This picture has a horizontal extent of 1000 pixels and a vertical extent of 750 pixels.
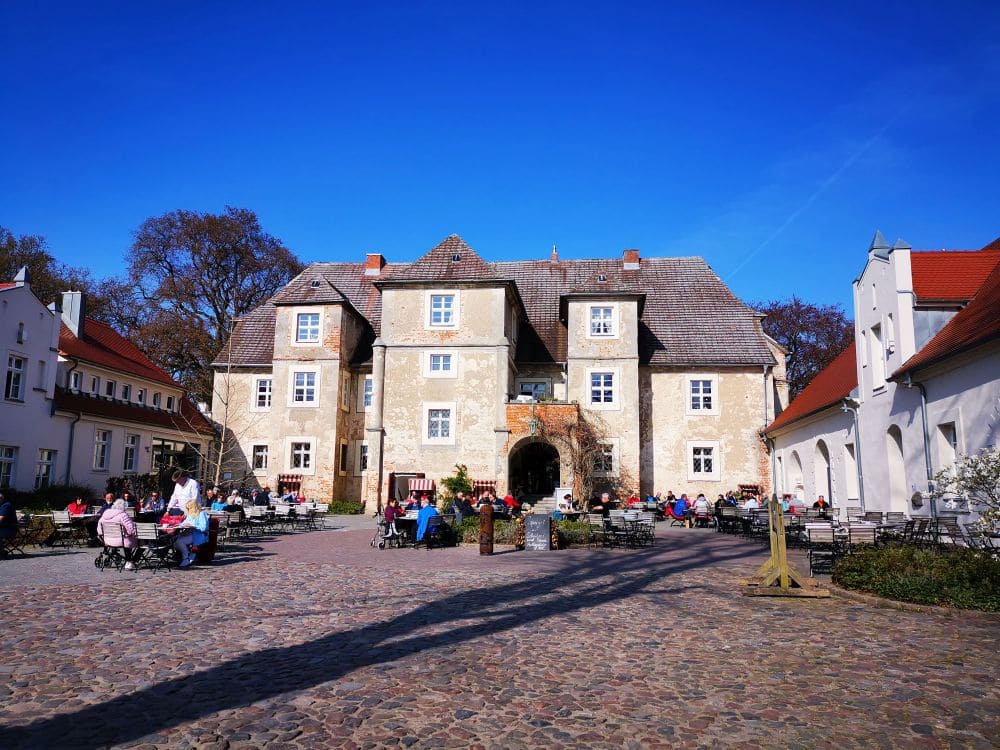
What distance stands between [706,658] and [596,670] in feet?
4.02

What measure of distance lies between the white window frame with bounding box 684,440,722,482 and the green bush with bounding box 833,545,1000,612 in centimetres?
2175

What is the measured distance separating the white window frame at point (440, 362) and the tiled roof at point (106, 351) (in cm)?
1388

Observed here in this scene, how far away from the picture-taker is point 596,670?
6.98 m

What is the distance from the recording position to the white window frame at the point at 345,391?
35469 mm

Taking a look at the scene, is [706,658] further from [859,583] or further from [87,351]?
[87,351]

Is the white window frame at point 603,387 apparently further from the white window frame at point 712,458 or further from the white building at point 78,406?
the white building at point 78,406

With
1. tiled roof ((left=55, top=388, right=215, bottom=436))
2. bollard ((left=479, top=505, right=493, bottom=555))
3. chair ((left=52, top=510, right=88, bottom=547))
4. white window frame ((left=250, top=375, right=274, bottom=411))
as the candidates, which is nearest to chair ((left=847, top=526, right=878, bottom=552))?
bollard ((left=479, top=505, right=493, bottom=555))

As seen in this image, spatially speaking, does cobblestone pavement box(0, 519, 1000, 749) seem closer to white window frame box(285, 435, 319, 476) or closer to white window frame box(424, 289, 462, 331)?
white window frame box(424, 289, 462, 331)

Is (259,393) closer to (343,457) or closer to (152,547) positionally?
(343,457)

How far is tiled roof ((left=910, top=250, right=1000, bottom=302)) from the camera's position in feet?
63.0

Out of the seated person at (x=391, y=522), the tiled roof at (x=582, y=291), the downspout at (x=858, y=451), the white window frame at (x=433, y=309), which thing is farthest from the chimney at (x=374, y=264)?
the downspout at (x=858, y=451)

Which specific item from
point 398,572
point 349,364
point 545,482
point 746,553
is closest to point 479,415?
point 545,482

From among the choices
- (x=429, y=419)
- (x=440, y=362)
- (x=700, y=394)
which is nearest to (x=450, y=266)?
(x=440, y=362)

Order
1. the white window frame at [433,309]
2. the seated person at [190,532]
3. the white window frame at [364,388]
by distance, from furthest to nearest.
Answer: the white window frame at [364,388], the white window frame at [433,309], the seated person at [190,532]
